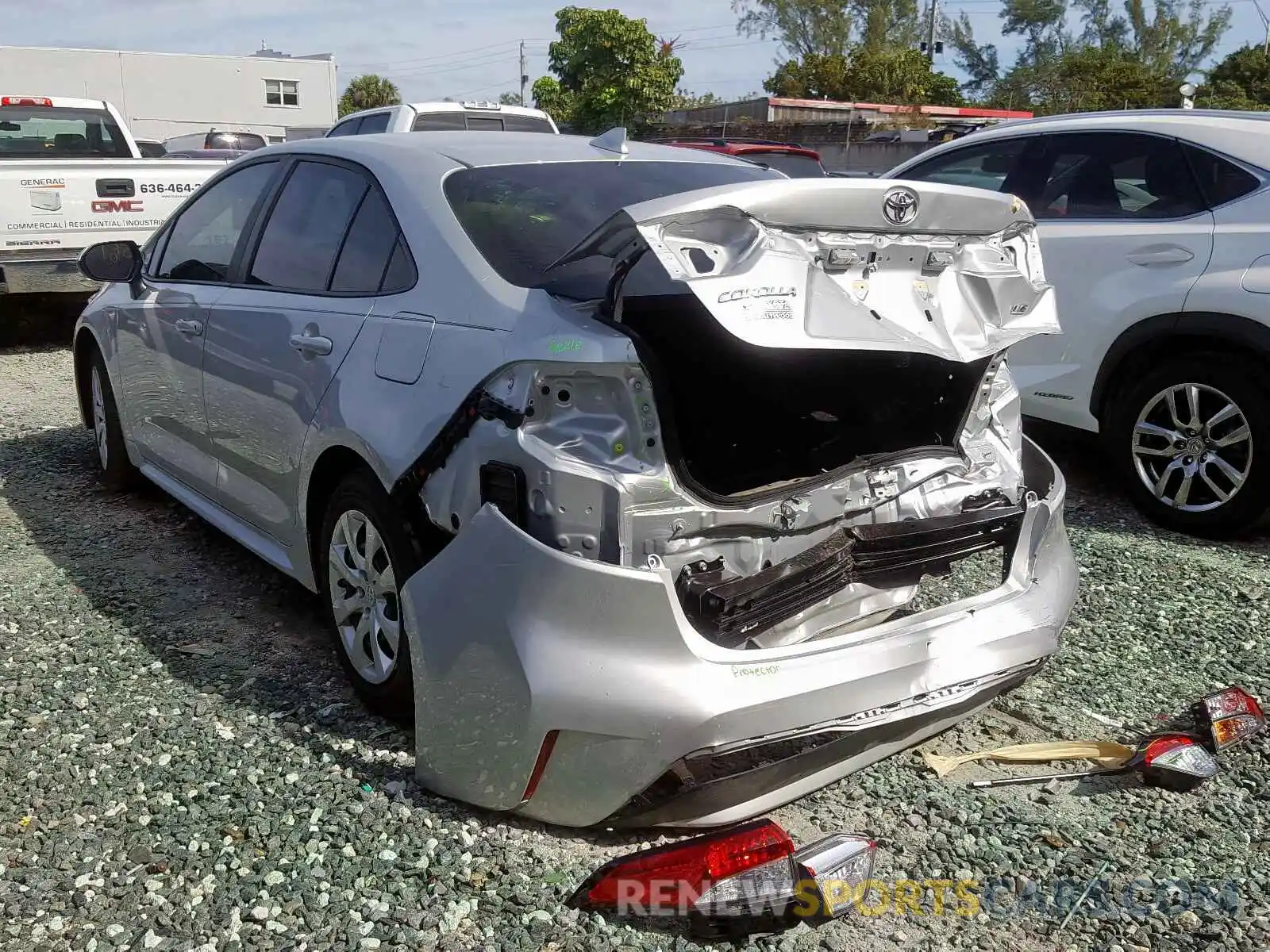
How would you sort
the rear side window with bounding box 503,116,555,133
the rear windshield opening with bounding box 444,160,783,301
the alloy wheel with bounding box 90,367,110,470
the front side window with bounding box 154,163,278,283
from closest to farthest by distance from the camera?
the rear windshield opening with bounding box 444,160,783,301
the front side window with bounding box 154,163,278,283
the alloy wheel with bounding box 90,367,110,470
the rear side window with bounding box 503,116,555,133

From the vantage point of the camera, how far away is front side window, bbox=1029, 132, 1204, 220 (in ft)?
16.9

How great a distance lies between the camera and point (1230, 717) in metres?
3.21

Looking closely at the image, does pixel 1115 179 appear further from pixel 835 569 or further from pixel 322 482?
pixel 322 482

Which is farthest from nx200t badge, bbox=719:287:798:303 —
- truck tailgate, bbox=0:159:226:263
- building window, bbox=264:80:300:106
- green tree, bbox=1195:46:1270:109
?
building window, bbox=264:80:300:106

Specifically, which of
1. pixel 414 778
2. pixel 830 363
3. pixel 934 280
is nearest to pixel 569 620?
pixel 414 778

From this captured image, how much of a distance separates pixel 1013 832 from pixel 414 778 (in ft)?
4.97

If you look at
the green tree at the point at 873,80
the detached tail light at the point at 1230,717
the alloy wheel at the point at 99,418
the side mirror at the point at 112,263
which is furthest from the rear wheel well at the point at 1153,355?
the green tree at the point at 873,80

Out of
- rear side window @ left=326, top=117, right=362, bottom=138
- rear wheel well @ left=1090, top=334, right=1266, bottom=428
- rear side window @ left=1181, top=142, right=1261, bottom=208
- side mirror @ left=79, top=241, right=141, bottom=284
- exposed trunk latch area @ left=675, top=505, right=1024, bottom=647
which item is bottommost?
exposed trunk latch area @ left=675, top=505, right=1024, bottom=647

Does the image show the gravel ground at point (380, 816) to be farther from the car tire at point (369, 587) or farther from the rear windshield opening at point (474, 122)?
the rear windshield opening at point (474, 122)

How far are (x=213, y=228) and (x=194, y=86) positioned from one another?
47.3m

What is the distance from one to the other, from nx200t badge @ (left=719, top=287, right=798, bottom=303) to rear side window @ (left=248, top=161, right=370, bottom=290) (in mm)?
1535

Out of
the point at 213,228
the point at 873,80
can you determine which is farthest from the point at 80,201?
the point at 873,80

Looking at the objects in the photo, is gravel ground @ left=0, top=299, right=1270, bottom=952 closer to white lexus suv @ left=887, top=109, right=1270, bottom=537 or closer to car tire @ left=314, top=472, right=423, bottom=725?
car tire @ left=314, top=472, right=423, bottom=725

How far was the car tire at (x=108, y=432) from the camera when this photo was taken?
17.5 ft
